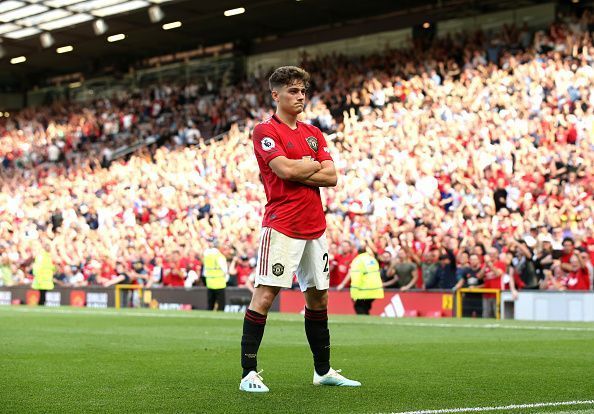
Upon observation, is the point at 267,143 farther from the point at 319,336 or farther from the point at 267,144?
the point at 319,336

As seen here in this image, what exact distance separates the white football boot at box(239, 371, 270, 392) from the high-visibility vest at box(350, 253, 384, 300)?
14641 mm

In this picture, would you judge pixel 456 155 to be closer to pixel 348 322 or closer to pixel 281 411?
pixel 348 322

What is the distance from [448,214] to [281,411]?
17895 mm

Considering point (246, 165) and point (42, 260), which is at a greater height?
point (246, 165)

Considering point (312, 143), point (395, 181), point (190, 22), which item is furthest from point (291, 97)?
point (190, 22)

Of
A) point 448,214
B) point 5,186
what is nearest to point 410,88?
point 448,214

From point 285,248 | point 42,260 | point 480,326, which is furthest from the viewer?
point 42,260

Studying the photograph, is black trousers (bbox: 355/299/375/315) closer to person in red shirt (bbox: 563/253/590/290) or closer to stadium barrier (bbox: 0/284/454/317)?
stadium barrier (bbox: 0/284/454/317)

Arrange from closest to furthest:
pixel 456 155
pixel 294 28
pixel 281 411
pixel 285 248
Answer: pixel 281 411, pixel 285 248, pixel 456 155, pixel 294 28

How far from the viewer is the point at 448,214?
23562 millimetres

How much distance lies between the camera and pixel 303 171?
7047 mm

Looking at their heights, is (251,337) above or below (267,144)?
below

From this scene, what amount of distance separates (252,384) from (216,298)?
17.9 meters

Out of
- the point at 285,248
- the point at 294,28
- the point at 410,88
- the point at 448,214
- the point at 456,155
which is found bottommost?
the point at 285,248
